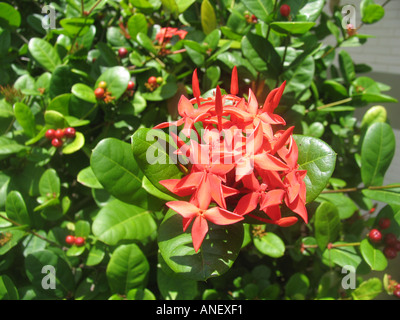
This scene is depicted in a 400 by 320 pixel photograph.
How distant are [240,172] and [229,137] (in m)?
0.11

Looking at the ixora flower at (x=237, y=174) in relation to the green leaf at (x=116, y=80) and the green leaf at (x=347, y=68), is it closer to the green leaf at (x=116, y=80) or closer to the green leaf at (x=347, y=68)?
the green leaf at (x=116, y=80)

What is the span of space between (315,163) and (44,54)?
1389 millimetres

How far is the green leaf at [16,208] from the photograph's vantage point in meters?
1.38

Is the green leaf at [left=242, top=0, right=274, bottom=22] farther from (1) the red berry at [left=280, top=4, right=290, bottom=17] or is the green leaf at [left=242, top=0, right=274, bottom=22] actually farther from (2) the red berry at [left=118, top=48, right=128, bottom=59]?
(2) the red berry at [left=118, top=48, right=128, bottom=59]

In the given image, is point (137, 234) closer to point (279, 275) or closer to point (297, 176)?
point (297, 176)

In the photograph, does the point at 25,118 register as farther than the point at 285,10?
Yes

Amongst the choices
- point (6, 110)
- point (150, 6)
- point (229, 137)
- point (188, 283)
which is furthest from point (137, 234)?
point (150, 6)

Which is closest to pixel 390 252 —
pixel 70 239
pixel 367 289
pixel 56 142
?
pixel 367 289

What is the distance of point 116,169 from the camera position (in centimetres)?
112

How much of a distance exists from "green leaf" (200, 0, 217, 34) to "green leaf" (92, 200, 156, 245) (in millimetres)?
1006

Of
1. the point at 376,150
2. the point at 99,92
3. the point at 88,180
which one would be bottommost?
the point at 88,180

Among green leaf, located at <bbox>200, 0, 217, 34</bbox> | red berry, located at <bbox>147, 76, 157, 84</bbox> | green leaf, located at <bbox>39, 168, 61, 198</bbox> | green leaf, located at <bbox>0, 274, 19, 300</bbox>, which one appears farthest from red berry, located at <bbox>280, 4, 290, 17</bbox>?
green leaf, located at <bbox>0, 274, 19, 300</bbox>

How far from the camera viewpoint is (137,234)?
1235mm

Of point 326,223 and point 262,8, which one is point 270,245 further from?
point 262,8
